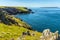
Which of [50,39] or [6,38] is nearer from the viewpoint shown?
[50,39]

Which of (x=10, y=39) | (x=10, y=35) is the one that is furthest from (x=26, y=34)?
(x=10, y=39)

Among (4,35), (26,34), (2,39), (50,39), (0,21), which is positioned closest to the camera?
(50,39)

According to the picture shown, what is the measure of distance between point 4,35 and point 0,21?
21.3m

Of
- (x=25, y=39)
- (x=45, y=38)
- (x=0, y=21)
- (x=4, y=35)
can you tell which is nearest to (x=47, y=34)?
(x=45, y=38)

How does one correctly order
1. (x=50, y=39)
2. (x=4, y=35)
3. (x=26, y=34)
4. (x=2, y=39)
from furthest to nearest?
(x=26, y=34)
(x=4, y=35)
(x=2, y=39)
(x=50, y=39)

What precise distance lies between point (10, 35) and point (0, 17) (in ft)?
79.8

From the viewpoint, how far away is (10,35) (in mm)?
52719

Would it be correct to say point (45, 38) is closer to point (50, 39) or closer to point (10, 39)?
point (50, 39)

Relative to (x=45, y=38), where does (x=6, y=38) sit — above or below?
below

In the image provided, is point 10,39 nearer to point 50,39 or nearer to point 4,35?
point 4,35

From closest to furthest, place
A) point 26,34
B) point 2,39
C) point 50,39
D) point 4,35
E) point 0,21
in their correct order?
point 50,39
point 2,39
point 4,35
point 26,34
point 0,21

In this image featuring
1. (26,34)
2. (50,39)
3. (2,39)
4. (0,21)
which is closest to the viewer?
(50,39)

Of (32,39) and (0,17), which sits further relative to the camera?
(0,17)

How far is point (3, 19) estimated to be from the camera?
247ft
